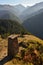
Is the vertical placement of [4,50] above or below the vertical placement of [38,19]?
below

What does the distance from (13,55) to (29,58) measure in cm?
152

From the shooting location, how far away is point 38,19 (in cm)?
18525

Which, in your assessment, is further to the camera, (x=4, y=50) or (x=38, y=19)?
(x=38, y=19)

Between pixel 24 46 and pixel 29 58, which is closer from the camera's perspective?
pixel 29 58

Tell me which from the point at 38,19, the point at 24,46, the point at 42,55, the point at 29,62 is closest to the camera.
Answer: the point at 29,62

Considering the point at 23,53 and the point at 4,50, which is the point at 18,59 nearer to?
the point at 23,53

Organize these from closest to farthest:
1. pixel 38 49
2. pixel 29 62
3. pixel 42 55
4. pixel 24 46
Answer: pixel 29 62 → pixel 42 55 → pixel 38 49 → pixel 24 46

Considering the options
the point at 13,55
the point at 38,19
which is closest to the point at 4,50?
the point at 13,55

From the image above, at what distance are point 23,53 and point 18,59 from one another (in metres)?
1.20

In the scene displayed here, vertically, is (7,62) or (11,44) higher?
(11,44)

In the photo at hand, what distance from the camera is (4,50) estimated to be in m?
18.3

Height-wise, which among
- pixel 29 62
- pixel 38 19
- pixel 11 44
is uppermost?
pixel 38 19

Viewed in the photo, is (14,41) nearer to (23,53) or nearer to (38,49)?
(23,53)

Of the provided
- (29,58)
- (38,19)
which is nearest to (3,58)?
(29,58)
